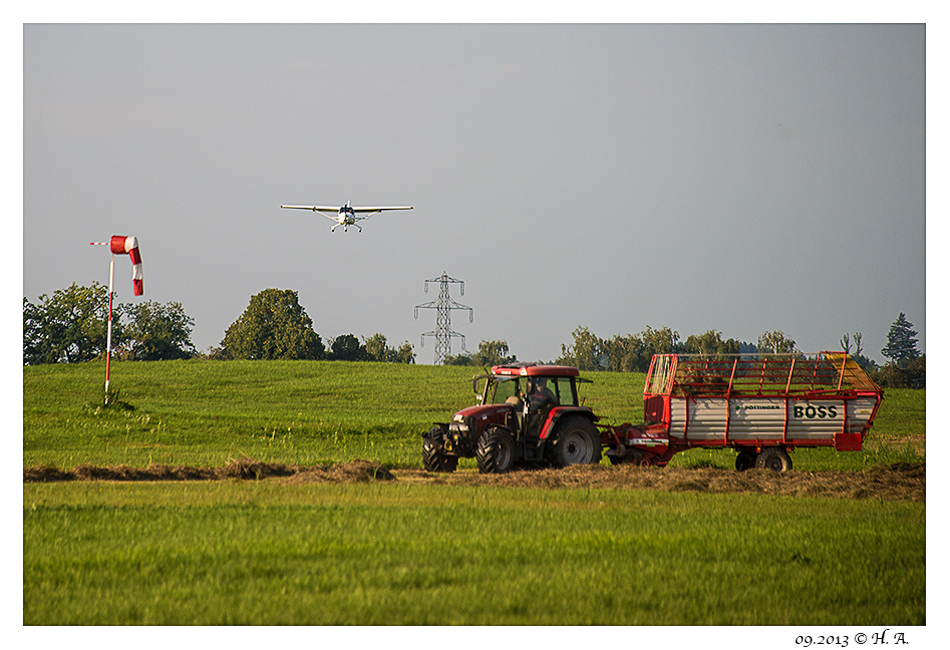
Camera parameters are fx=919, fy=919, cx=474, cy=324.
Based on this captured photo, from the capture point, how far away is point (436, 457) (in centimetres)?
1817

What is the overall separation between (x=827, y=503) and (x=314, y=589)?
8.55 metres

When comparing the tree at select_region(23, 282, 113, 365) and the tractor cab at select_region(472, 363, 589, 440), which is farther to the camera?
the tree at select_region(23, 282, 113, 365)

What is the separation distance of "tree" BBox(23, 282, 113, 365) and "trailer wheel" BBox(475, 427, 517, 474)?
68.1 meters

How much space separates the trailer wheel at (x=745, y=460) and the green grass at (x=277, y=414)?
4.42 ft

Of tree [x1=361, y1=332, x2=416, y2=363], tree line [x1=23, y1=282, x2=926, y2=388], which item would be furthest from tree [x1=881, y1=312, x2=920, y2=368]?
tree [x1=361, y1=332, x2=416, y2=363]

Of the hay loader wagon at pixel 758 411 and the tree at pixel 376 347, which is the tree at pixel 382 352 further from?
the hay loader wagon at pixel 758 411

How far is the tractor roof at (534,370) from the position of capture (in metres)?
18.0

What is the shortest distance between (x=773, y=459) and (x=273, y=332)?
252 ft

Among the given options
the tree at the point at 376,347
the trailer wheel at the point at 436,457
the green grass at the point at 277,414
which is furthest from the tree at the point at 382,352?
the trailer wheel at the point at 436,457

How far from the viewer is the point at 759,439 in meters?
18.1

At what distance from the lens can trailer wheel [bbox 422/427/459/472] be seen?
18.2 metres

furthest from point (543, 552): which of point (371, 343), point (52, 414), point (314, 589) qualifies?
point (371, 343)

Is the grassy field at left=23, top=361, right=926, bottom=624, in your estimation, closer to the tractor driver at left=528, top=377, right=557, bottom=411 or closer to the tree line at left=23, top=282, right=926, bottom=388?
the tractor driver at left=528, top=377, right=557, bottom=411

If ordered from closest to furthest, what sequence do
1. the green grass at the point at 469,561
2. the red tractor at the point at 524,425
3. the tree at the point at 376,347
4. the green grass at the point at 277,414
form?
1. the green grass at the point at 469,561
2. the red tractor at the point at 524,425
3. the green grass at the point at 277,414
4. the tree at the point at 376,347
